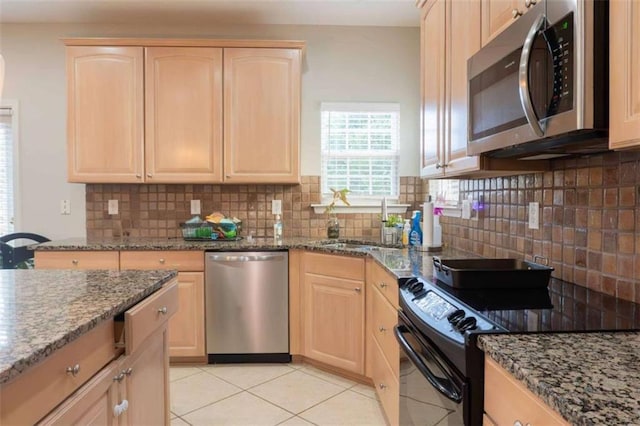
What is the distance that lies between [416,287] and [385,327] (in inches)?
24.2

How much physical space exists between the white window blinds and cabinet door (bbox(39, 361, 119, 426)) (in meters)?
3.17

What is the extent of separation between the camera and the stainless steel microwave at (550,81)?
44.9 inches

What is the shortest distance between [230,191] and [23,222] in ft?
5.80

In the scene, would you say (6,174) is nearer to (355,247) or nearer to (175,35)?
(175,35)

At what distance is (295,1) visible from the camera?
10.6 ft

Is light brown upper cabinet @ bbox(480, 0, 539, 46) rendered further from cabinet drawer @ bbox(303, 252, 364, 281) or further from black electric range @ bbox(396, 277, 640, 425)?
cabinet drawer @ bbox(303, 252, 364, 281)

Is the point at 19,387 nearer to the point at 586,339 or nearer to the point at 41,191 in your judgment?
the point at 586,339

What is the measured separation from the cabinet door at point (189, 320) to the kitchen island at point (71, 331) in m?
1.25

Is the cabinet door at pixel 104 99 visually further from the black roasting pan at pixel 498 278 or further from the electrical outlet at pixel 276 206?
the black roasting pan at pixel 498 278

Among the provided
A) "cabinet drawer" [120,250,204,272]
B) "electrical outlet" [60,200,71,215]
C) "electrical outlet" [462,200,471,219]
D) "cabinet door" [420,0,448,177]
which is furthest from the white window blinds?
"electrical outlet" [462,200,471,219]

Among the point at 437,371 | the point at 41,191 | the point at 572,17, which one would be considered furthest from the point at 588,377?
the point at 41,191

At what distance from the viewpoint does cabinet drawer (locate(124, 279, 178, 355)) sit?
1.35 metres

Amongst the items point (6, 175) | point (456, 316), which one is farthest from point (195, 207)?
point (456, 316)

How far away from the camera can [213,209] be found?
3.66 meters
